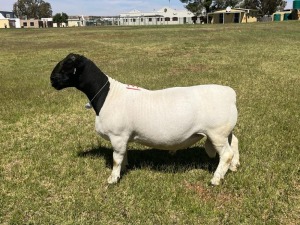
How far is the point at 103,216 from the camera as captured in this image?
4.66 m

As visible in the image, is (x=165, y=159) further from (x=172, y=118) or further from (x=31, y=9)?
(x=31, y=9)

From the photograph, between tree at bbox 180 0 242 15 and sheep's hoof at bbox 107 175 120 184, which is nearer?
sheep's hoof at bbox 107 175 120 184

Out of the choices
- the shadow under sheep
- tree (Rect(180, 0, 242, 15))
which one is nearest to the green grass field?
the shadow under sheep

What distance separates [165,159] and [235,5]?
10346cm

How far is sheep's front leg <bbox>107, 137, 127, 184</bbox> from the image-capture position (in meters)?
5.14

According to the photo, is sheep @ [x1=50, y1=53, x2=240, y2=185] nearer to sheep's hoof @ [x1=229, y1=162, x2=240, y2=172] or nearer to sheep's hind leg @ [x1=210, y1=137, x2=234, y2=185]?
sheep's hind leg @ [x1=210, y1=137, x2=234, y2=185]

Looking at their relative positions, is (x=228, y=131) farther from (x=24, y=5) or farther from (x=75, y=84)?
(x=24, y=5)

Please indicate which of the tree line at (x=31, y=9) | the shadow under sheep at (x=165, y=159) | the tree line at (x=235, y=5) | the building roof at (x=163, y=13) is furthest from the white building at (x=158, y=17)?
the shadow under sheep at (x=165, y=159)

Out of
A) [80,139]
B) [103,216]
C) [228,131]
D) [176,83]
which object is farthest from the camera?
[176,83]

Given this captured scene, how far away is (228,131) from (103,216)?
6.82 ft

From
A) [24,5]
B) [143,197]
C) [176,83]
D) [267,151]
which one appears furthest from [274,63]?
[24,5]

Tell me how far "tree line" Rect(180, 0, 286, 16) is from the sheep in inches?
3443

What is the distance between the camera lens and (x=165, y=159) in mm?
6242

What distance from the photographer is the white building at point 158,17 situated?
11296 cm
